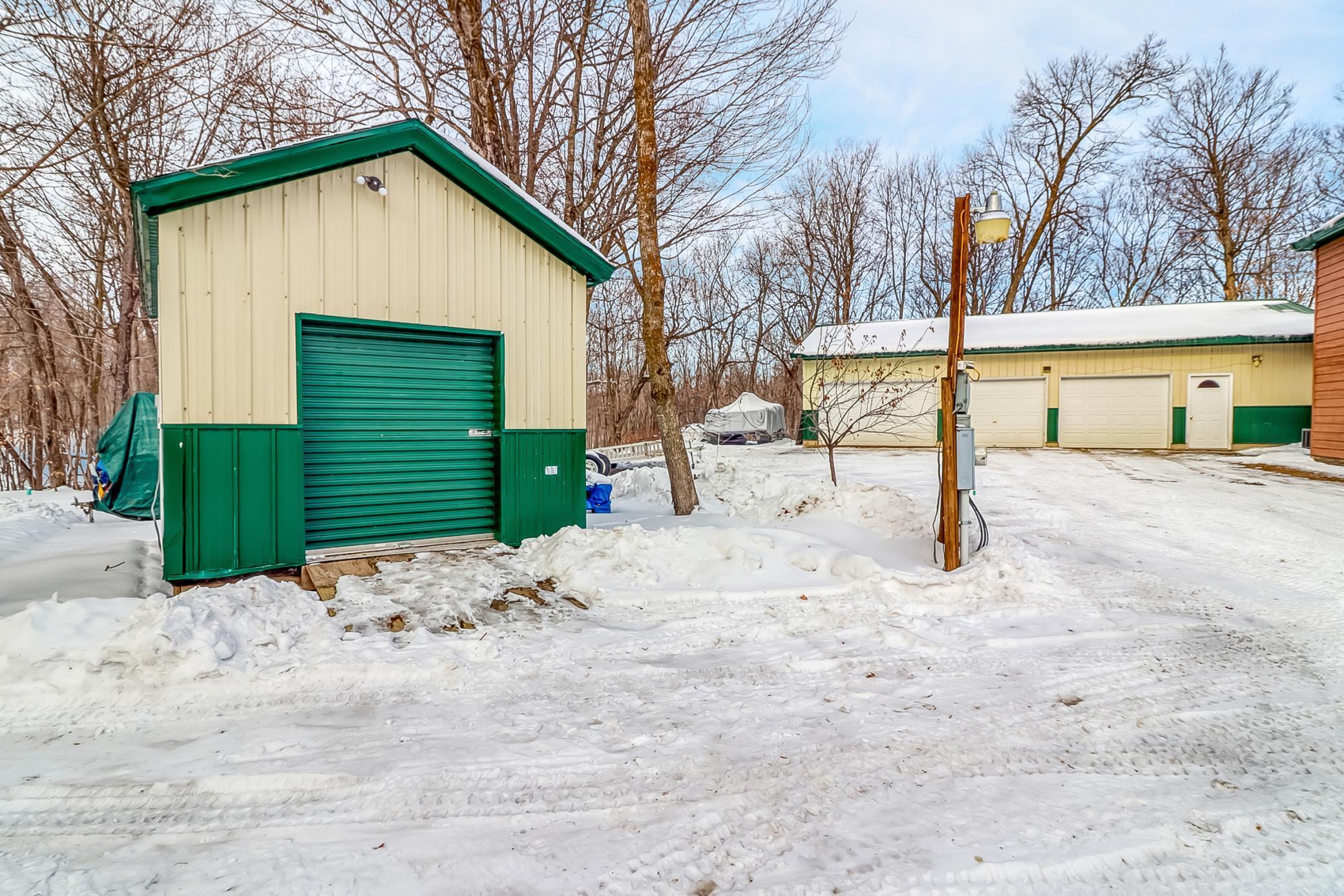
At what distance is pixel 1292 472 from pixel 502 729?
50.4 ft

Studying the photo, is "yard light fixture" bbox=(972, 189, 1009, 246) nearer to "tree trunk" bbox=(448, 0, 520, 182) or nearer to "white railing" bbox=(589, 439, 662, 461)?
"tree trunk" bbox=(448, 0, 520, 182)

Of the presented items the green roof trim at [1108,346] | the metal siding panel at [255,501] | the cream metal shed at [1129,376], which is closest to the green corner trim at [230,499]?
the metal siding panel at [255,501]

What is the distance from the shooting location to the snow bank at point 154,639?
3357mm

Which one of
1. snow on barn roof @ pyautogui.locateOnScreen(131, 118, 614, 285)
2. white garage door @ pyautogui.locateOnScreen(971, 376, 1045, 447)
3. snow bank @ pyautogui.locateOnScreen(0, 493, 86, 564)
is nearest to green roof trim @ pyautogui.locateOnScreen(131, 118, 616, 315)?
snow on barn roof @ pyautogui.locateOnScreen(131, 118, 614, 285)

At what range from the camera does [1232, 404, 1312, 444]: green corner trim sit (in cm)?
1608

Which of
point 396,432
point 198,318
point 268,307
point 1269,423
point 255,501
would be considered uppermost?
point 268,307

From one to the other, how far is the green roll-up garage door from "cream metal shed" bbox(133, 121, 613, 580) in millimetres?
17

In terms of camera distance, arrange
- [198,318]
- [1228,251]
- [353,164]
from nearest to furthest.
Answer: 1. [198,318]
2. [353,164]
3. [1228,251]

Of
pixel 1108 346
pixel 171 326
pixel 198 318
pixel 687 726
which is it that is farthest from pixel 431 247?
pixel 1108 346

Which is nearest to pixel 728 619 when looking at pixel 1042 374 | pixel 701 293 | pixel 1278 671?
pixel 1278 671

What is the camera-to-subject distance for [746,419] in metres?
25.9

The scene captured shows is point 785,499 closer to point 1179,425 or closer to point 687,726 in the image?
point 687,726

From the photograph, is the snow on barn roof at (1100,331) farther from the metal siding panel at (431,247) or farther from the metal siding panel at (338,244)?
the metal siding panel at (338,244)

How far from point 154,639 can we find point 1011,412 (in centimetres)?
2013
